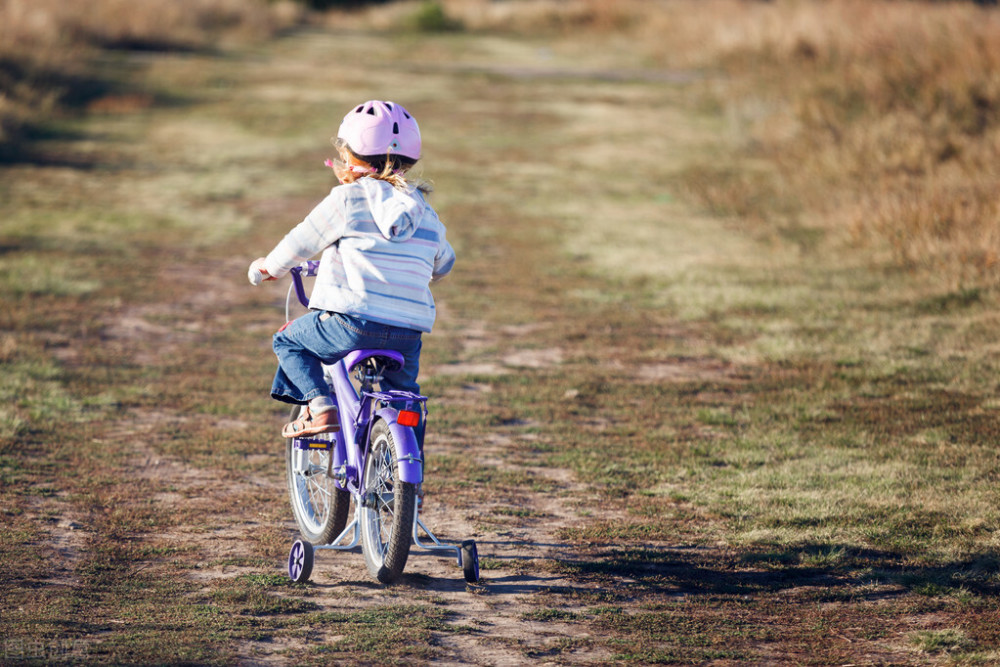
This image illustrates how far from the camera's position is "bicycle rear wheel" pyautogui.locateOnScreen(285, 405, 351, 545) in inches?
217

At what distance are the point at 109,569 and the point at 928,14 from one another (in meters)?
17.3

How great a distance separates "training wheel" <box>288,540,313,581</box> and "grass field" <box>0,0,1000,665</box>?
0.28ft

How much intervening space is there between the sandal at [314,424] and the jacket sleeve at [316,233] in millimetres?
697

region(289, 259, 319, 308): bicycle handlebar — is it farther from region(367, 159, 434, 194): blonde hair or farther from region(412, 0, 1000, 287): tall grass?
region(412, 0, 1000, 287): tall grass

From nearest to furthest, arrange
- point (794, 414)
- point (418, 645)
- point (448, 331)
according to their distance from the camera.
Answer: point (418, 645) → point (794, 414) → point (448, 331)

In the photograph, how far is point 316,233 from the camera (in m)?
4.95

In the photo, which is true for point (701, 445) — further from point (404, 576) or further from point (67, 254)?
point (67, 254)

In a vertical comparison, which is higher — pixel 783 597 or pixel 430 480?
pixel 430 480

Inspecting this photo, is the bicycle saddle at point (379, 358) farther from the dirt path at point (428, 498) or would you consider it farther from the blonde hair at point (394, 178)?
the dirt path at point (428, 498)

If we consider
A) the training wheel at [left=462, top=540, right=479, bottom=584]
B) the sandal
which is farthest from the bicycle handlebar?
the training wheel at [left=462, top=540, right=479, bottom=584]

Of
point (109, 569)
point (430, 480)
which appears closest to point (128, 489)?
point (109, 569)

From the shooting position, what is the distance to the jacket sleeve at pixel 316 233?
491 centimetres

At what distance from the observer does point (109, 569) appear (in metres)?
5.30

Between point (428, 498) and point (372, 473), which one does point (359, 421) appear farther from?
point (428, 498)
